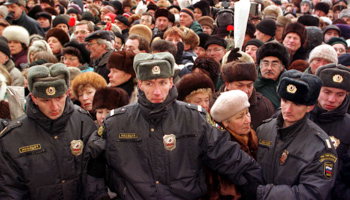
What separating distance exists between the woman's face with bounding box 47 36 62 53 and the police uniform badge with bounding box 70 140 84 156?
4.51 metres

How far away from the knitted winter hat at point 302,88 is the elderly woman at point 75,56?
380 centimetres

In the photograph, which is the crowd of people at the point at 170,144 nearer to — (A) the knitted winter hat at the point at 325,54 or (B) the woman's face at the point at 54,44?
(A) the knitted winter hat at the point at 325,54

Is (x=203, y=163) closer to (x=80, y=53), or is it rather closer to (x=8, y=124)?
(x=8, y=124)

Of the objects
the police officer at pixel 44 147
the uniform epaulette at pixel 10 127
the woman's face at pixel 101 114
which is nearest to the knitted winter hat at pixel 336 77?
the woman's face at pixel 101 114

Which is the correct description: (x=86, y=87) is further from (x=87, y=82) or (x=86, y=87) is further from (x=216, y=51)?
(x=216, y=51)

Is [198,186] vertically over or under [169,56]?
under

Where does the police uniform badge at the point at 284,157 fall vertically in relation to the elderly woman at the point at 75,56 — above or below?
below

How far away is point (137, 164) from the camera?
2.82 m

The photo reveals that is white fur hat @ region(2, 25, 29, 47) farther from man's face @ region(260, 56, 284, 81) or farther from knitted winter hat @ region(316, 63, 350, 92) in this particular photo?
knitted winter hat @ region(316, 63, 350, 92)

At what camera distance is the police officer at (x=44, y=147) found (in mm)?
2830

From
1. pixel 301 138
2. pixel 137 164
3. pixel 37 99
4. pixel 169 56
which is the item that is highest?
pixel 169 56

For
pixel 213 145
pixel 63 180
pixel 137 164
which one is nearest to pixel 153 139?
pixel 137 164

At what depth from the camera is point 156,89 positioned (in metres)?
2.78

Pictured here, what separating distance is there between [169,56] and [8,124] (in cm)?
164
